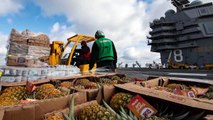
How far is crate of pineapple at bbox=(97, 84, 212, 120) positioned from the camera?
139 centimetres

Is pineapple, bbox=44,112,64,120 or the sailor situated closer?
pineapple, bbox=44,112,64,120

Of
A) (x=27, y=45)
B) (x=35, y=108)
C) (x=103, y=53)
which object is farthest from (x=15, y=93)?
(x=27, y=45)

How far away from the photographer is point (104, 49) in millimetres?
5047

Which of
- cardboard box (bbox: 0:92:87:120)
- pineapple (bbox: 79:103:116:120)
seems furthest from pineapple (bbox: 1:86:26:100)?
pineapple (bbox: 79:103:116:120)

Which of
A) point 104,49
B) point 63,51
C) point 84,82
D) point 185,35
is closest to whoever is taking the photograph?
point 84,82

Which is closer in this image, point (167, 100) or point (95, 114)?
point (95, 114)

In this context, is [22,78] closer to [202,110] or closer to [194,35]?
[202,110]

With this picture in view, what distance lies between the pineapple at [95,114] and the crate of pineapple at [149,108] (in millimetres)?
112

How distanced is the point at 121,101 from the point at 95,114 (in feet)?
1.28

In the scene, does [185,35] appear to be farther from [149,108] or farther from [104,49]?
[149,108]

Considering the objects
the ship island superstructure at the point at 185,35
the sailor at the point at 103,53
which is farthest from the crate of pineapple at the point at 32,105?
the ship island superstructure at the point at 185,35

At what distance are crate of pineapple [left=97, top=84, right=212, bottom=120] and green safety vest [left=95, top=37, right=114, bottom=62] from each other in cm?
312

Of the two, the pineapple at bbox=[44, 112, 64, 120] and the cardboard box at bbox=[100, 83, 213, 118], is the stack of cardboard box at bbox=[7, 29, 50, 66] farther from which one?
the pineapple at bbox=[44, 112, 64, 120]

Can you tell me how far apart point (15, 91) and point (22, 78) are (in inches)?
70.2
